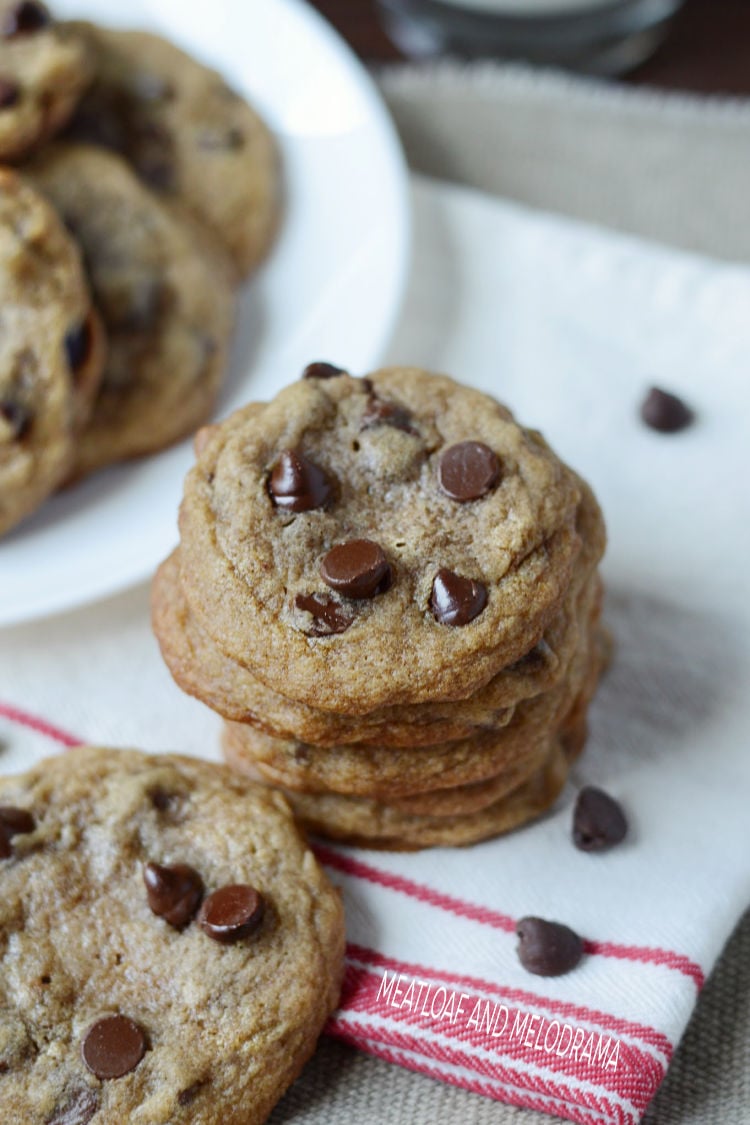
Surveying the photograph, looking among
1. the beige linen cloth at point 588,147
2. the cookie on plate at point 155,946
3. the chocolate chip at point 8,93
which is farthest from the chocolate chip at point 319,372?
the beige linen cloth at point 588,147

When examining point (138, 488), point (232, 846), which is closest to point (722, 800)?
point (232, 846)

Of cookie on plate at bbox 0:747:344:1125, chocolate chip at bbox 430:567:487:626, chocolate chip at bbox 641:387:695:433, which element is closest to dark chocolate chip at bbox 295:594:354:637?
chocolate chip at bbox 430:567:487:626

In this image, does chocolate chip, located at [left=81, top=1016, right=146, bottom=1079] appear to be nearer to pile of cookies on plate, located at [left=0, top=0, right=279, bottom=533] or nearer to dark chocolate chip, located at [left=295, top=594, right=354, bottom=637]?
dark chocolate chip, located at [left=295, top=594, right=354, bottom=637]

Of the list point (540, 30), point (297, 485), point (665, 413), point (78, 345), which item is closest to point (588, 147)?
point (540, 30)

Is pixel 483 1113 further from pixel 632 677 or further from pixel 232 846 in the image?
pixel 632 677

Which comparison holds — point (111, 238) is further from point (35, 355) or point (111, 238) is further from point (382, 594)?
point (382, 594)

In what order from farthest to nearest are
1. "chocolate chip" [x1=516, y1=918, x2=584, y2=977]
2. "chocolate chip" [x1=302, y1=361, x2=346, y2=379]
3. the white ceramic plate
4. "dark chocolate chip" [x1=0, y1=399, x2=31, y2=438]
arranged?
the white ceramic plate < "dark chocolate chip" [x1=0, y1=399, x2=31, y2=438] < "chocolate chip" [x1=302, y1=361, x2=346, y2=379] < "chocolate chip" [x1=516, y1=918, x2=584, y2=977]
